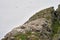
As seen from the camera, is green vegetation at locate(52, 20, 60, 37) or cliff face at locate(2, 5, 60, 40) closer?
cliff face at locate(2, 5, 60, 40)

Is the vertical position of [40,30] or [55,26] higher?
[55,26]

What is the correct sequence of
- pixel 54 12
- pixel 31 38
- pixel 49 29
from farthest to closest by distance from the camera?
pixel 54 12
pixel 49 29
pixel 31 38

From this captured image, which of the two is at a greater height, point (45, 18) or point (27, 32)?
point (45, 18)

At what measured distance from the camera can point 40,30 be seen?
37188 mm

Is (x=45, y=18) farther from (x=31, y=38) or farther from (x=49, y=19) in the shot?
(x=31, y=38)

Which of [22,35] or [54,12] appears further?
[54,12]

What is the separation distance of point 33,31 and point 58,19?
10437 mm

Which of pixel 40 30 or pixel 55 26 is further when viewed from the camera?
pixel 55 26

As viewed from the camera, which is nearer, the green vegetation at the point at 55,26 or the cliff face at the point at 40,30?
the cliff face at the point at 40,30

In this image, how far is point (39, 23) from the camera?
39562mm

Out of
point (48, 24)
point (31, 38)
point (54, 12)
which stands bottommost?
point (31, 38)

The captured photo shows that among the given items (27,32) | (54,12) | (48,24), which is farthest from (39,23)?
(54,12)

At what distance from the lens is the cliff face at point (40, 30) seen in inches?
1367

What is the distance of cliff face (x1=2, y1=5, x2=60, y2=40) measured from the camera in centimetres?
3472
